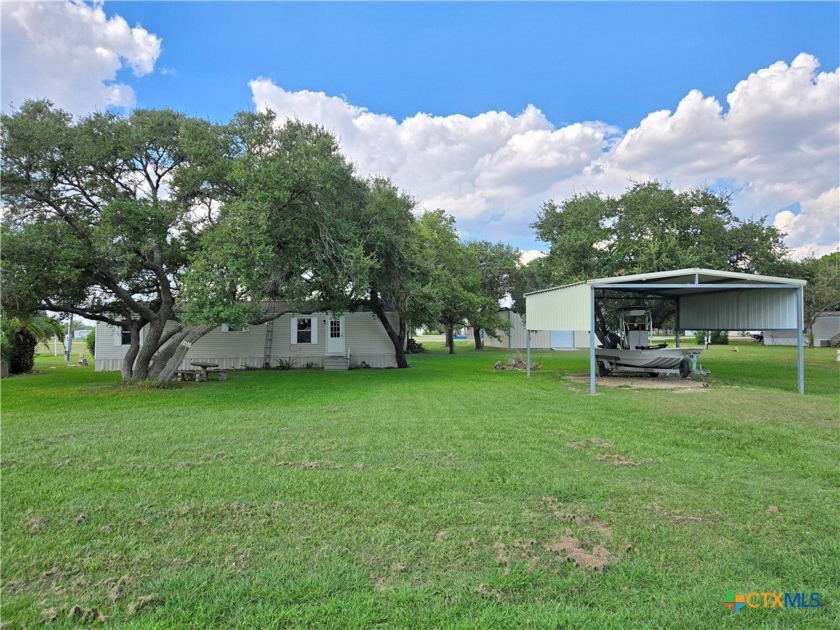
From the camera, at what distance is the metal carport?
35.2ft

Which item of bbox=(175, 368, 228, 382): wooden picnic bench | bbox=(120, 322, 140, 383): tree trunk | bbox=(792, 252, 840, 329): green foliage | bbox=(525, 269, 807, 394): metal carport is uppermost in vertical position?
bbox=(792, 252, 840, 329): green foliage

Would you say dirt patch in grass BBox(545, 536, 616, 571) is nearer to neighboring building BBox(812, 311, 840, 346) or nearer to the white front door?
the white front door

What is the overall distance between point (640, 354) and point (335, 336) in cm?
1206

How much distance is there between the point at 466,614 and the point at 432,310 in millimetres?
13739

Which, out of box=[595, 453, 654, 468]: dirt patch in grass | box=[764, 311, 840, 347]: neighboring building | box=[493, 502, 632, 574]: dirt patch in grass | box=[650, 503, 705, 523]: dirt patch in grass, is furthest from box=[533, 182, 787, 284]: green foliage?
box=[764, 311, 840, 347]: neighboring building

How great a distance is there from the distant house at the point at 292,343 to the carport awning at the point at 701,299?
756cm

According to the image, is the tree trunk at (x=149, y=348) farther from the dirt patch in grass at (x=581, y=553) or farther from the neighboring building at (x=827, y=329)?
the neighboring building at (x=827, y=329)

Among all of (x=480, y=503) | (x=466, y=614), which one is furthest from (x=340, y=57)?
(x=466, y=614)

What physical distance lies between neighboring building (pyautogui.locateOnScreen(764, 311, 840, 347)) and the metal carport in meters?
24.9

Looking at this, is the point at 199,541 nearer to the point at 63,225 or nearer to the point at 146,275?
the point at 63,225

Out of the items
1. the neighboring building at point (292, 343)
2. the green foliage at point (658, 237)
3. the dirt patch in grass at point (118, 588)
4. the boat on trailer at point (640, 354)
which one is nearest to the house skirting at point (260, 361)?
the neighboring building at point (292, 343)

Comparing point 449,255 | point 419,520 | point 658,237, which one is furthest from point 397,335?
point 419,520

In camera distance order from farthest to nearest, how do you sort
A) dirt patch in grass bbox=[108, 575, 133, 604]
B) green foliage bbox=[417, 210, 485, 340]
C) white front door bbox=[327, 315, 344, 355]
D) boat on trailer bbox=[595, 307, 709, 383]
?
green foliage bbox=[417, 210, 485, 340], white front door bbox=[327, 315, 344, 355], boat on trailer bbox=[595, 307, 709, 383], dirt patch in grass bbox=[108, 575, 133, 604]

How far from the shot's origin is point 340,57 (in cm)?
1212
